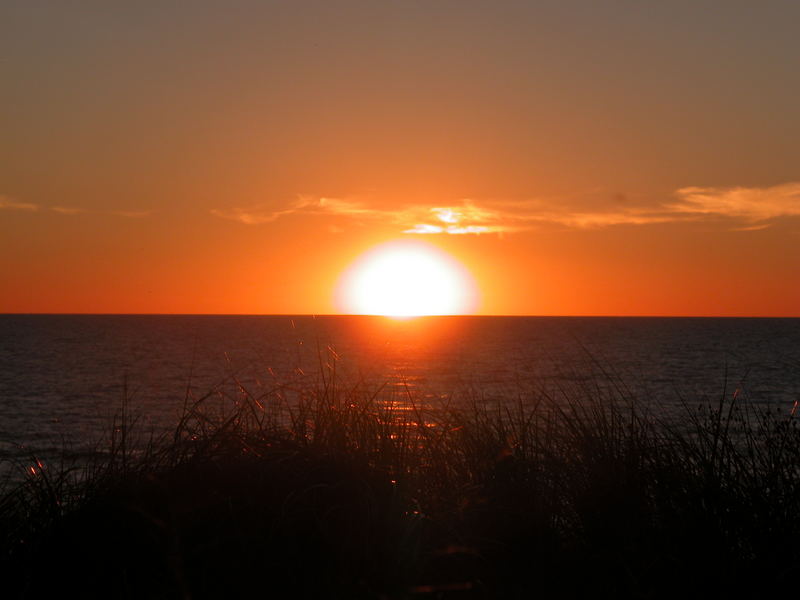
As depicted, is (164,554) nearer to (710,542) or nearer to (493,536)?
(493,536)

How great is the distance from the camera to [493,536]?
4098 millimetres

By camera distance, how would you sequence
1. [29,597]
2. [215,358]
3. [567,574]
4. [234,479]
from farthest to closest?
[215,358] < [234,479] < [567,574] < [29,597]

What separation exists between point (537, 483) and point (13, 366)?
221 feet

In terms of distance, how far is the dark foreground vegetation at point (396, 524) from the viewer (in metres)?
3.62

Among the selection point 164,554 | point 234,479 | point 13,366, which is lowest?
point 13,366

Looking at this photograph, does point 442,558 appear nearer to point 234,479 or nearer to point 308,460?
point 308,460

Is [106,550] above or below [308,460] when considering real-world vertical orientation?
below

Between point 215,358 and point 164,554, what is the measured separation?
7249 cm

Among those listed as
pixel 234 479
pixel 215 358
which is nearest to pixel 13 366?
pixel 215 358

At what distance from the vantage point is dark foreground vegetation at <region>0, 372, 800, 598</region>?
11.9ft

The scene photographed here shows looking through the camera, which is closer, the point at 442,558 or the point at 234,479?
the point at 442,558

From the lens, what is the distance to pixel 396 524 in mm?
3912

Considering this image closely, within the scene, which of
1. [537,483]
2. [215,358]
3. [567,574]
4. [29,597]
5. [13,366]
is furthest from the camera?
[215,358]

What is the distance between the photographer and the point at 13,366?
62.6m
